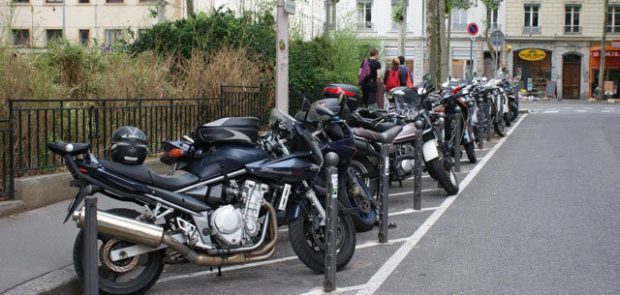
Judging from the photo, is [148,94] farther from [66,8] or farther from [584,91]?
[584,91]

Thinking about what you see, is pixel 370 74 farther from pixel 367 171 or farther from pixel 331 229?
pixel 331 229

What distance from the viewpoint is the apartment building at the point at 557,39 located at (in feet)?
196

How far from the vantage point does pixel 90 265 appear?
199 inches

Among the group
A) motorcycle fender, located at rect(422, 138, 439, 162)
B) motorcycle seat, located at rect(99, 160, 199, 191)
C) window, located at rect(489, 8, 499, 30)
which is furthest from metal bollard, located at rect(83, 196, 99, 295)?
window, located at rect(489, 8, 499, 30)

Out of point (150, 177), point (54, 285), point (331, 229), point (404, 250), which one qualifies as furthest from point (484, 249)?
point (54, 285)

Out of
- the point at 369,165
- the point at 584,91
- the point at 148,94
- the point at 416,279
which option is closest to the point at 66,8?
the point at 584,91

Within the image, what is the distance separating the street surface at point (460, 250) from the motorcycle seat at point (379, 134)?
2.93 ft

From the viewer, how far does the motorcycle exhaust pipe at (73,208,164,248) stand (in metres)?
5.64

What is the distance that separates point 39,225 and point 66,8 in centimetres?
4325

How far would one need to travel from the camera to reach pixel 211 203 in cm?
625

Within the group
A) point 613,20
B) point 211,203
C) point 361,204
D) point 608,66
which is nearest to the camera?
point 211,203

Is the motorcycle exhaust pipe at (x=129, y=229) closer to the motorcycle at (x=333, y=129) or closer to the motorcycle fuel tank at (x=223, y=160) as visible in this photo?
the motorcycle fuel tank at (x=223, y=160)

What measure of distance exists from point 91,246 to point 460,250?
3741mm

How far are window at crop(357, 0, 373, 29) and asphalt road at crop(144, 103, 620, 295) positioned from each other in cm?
5231
